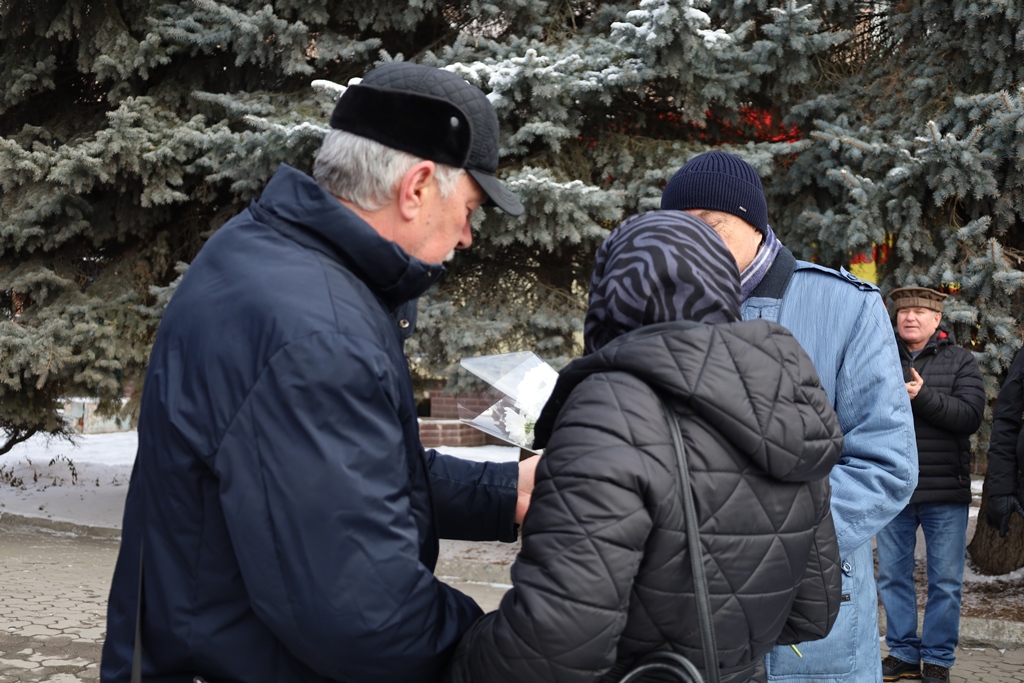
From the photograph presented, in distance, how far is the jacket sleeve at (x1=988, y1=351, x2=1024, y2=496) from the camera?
517 centimetres

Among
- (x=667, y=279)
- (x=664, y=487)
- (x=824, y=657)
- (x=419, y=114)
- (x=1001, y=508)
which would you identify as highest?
(x=419, y=114)

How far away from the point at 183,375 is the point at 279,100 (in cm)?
624

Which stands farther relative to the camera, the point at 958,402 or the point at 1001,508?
the point at 958,402

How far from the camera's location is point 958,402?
212 inches

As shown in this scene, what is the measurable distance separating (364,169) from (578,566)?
28.2 inches

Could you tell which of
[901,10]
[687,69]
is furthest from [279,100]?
[901,10]

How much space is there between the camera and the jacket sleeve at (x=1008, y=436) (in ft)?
17.0

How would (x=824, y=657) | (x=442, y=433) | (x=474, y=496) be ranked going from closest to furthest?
(x=474, y=496)
(x=824, y=657)
(x=442, y=433)

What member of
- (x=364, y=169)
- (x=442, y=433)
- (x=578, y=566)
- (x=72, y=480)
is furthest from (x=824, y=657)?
(x=442, y=433)

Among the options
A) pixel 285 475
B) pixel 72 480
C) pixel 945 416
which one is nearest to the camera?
pixel 285 475

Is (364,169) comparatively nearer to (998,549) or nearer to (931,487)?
(931,487)

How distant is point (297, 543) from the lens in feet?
4.21

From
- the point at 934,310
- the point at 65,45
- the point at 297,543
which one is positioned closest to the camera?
the point at 297,543

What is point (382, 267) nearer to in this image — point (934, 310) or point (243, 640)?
point (243, 640)
